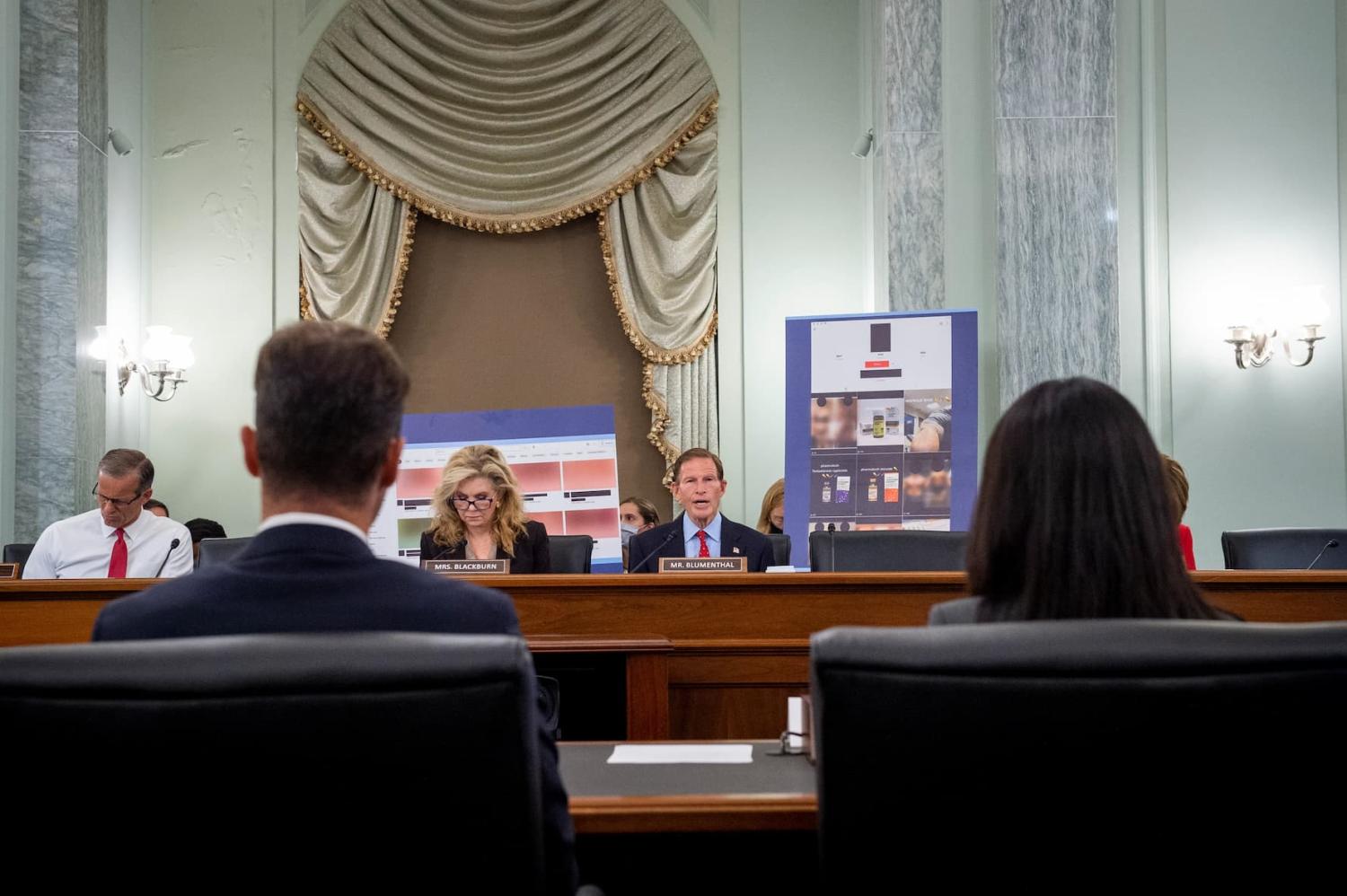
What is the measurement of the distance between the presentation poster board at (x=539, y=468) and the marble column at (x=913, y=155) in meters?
1.80

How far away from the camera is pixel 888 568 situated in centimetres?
387

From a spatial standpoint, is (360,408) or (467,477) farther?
(467,477)

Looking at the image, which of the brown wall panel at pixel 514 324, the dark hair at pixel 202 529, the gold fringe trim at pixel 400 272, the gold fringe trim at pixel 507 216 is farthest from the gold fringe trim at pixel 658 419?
the dark hair at pixel 202 529

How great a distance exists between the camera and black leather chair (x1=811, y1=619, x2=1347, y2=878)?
106 centimetres

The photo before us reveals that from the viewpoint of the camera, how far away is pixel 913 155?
23.6 ft

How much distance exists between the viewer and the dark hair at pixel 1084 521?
1.36 meters

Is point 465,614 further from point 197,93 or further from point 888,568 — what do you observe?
point 197,93

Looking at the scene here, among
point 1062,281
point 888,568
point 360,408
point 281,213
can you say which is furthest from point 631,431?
point 360,408

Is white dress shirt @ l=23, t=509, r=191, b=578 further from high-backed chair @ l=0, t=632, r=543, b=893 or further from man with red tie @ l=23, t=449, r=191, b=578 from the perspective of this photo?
high-backed chair @ l=0, t=632, r=543, b=893

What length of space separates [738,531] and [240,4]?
528cm

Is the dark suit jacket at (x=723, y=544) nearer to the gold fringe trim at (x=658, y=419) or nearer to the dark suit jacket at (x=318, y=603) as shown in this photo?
the gold fringe trim at (x=658, y=419)

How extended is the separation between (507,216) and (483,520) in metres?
3.79

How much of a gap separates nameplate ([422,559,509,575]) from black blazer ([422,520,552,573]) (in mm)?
763

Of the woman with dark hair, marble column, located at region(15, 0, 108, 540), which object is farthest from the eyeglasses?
the woman with dark hair
